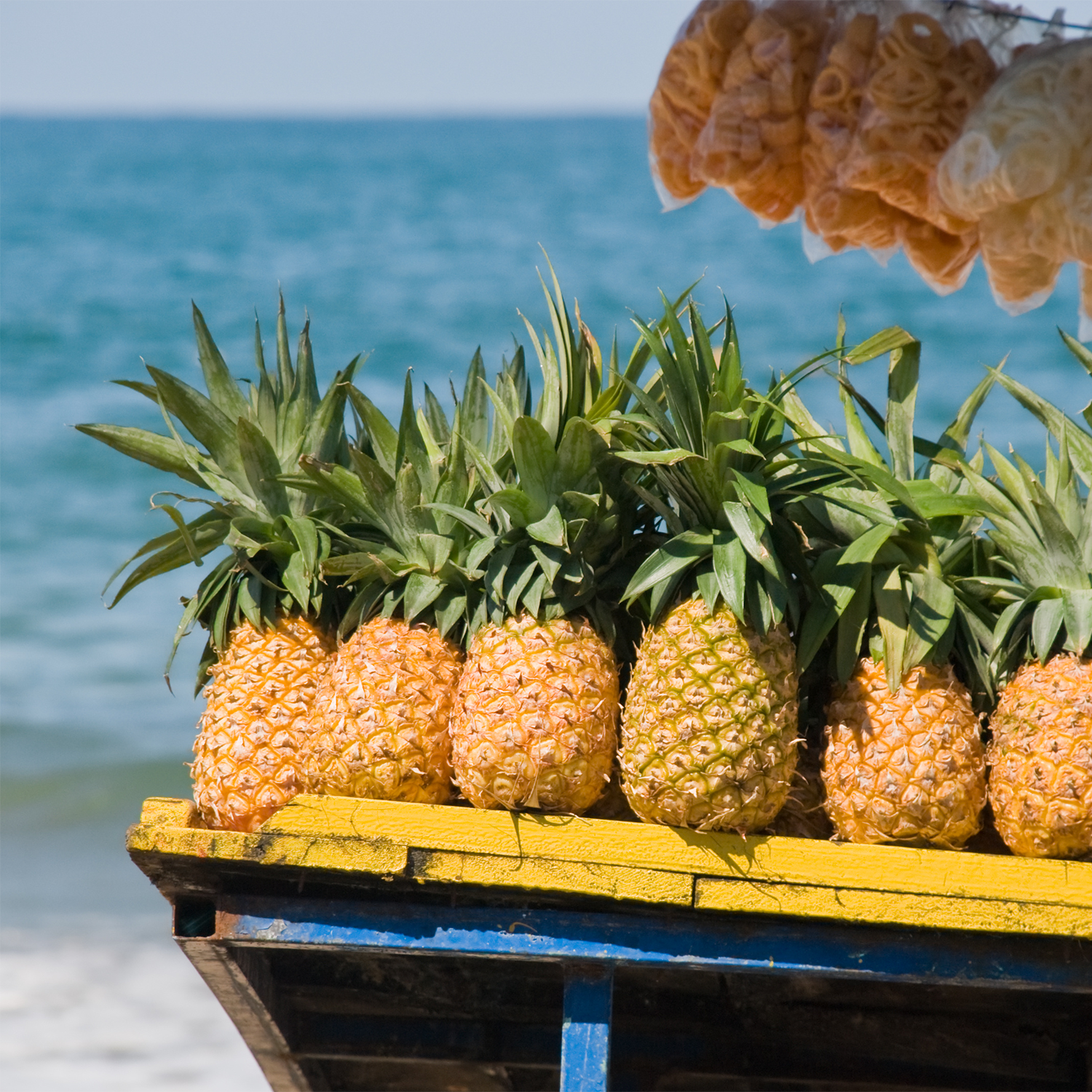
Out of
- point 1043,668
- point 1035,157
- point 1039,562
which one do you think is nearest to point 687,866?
point 1043,668

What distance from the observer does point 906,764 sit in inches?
76.9

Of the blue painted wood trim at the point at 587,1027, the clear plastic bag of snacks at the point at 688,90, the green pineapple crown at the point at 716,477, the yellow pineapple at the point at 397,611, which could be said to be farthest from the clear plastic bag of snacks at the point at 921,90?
the blue painted wood trim at the point at 587,1027

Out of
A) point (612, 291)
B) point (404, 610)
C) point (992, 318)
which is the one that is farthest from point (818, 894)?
point (612, 291)

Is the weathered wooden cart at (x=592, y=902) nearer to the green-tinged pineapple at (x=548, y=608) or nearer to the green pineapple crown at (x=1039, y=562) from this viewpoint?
the green-tinged pineapple at (x=548, y=608)

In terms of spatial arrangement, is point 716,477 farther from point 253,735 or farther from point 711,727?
point 253,735

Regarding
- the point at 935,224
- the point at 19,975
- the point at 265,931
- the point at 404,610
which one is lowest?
the point at 19,975

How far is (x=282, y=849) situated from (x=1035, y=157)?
5.24 ft

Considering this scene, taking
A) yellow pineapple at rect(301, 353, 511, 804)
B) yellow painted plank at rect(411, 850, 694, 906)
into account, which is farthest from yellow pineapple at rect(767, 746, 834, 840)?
yellow pineapple at rect(301, 353, 511, 804)

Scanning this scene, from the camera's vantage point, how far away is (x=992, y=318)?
56.1 feet

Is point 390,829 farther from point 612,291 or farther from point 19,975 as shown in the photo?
point 612,291

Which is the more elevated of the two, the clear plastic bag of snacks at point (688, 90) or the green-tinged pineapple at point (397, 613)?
the clear plastic bag of snacks at point (688, 90)

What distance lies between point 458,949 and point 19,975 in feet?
16.8

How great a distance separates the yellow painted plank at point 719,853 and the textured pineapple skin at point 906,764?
52 mm

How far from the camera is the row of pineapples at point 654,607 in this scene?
194 cm
